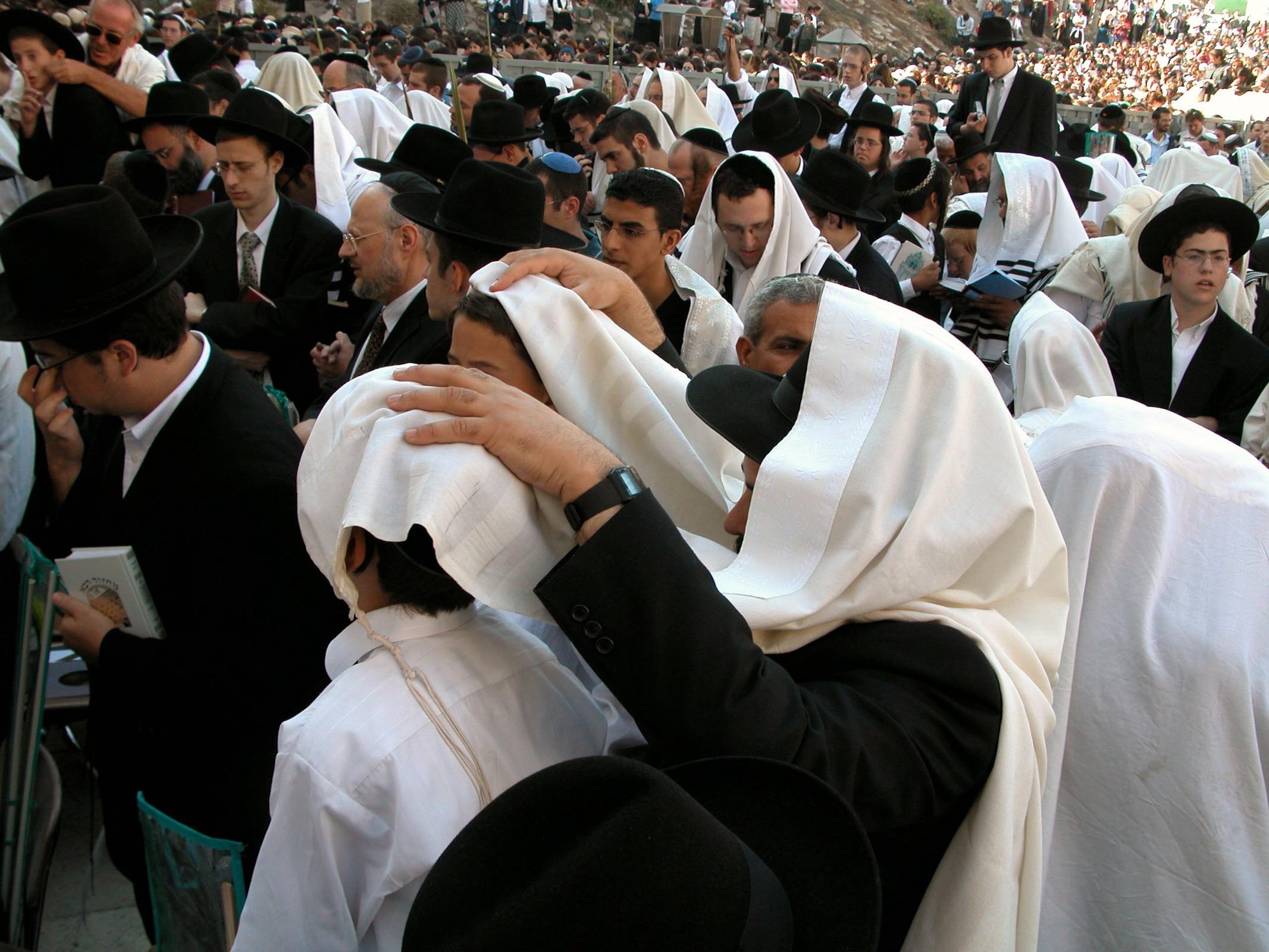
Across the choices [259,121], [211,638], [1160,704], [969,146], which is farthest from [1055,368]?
[969,146]

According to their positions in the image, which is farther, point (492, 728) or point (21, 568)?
point (21, 568)

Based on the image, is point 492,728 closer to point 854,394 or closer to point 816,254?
point 854,394

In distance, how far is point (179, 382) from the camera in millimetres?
2570

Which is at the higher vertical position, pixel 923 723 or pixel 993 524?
pixel 993 524

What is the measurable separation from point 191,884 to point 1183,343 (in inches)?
186

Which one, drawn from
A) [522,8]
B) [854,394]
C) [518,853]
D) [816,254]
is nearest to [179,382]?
[854,394]

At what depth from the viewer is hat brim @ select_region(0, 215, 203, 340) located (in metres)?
2.43

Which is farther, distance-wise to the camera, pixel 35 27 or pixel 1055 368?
pixel 35 27

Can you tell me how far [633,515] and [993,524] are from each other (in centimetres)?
62

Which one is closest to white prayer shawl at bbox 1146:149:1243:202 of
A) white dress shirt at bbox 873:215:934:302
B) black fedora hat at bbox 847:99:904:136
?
black fedora hat at bbox 847:99:904:136

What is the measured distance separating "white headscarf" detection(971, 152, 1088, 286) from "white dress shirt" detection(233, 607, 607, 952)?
16.6ft

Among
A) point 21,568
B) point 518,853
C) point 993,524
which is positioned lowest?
point 21,568

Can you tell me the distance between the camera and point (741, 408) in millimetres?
1975

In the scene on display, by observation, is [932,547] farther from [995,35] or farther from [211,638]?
[995,35]
